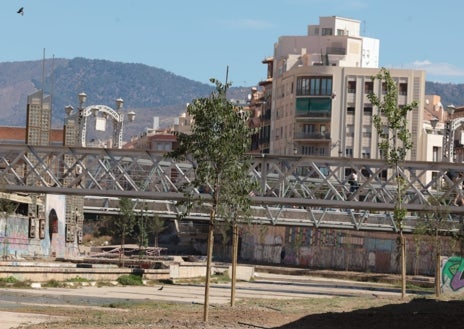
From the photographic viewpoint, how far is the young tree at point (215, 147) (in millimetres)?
47375

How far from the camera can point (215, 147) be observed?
47312mm

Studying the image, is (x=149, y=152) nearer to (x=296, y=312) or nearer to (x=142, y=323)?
(x=296, y=312)

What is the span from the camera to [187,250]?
516ft

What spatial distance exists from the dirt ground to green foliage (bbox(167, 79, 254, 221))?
3.98 metres

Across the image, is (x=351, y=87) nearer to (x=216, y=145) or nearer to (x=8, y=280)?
(x=8, y=280)

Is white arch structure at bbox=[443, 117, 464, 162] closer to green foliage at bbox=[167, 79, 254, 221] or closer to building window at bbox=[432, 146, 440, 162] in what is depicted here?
building window at bbox=[432, 146, 440, 162]

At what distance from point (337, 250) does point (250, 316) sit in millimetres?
83736

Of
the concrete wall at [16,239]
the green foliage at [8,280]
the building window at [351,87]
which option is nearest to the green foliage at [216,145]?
the green foliage at [8,280]

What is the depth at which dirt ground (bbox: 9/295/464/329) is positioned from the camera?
42.5m

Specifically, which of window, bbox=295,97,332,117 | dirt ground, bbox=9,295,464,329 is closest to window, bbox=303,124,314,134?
window, bbox=295,97,332,117

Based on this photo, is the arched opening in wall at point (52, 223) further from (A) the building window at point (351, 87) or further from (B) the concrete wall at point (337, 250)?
(A) the building window at point (351, 87)

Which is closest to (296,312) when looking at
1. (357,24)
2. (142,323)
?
(142,323)

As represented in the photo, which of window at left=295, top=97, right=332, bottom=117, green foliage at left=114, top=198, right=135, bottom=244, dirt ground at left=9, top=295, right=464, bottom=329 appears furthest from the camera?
window at left=295, top=97, right=332, bottom=117

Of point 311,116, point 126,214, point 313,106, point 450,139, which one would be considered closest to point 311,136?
point 311,116
